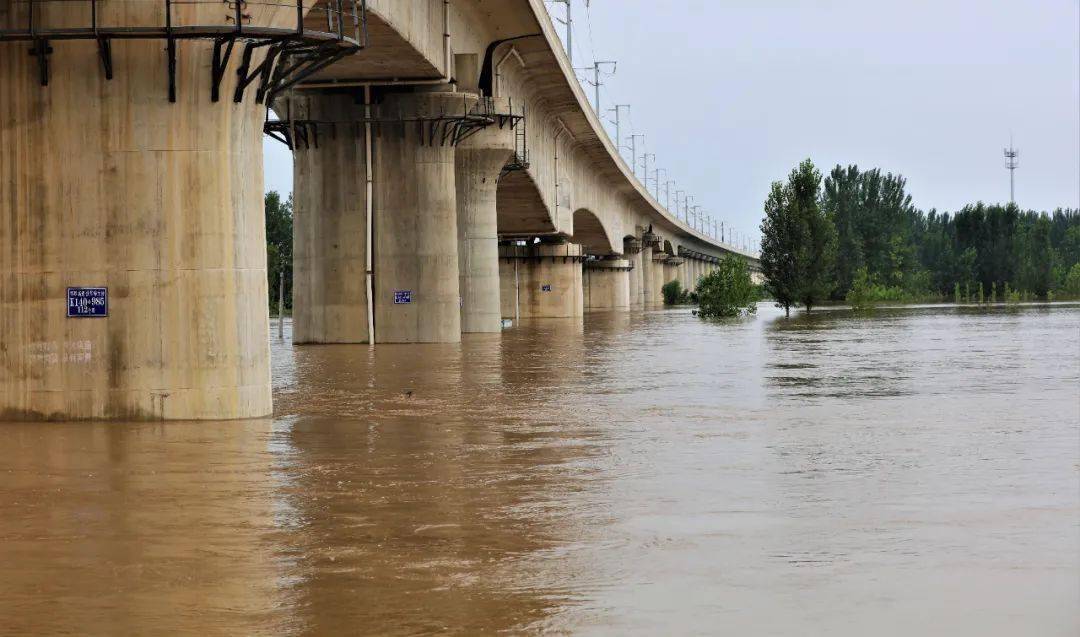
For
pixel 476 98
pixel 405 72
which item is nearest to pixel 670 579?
pixel 405 72

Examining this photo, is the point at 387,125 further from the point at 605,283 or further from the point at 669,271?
the point at 669,271

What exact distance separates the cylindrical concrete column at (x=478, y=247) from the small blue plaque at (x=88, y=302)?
109 feet

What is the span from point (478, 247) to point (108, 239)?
1337 inches

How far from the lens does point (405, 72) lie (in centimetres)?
3897

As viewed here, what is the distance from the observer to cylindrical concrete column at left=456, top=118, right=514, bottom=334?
169 feet

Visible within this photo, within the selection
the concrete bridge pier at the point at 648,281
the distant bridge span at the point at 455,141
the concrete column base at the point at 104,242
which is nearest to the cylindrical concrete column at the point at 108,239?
the concrete column base at the point at 104,242

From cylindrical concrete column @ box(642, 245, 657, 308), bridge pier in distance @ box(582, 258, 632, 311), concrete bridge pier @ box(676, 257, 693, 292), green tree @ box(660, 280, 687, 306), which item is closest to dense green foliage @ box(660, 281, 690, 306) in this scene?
green tree @ box(660, 280, 687, 306)

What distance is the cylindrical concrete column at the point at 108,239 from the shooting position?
18.3 meters

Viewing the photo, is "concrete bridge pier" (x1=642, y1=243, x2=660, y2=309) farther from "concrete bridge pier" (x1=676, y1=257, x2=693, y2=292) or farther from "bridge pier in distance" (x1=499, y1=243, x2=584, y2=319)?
"bridge pier in distance" (x1=499, y1=243, x2=584, y2=319)

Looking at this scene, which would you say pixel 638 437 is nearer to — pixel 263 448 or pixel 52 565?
pixel 263 448

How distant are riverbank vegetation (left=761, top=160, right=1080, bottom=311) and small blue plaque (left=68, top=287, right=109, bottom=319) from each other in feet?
241

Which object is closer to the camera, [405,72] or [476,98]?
[405,72]

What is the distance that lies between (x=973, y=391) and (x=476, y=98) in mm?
21921

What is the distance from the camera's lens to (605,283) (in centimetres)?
11256
